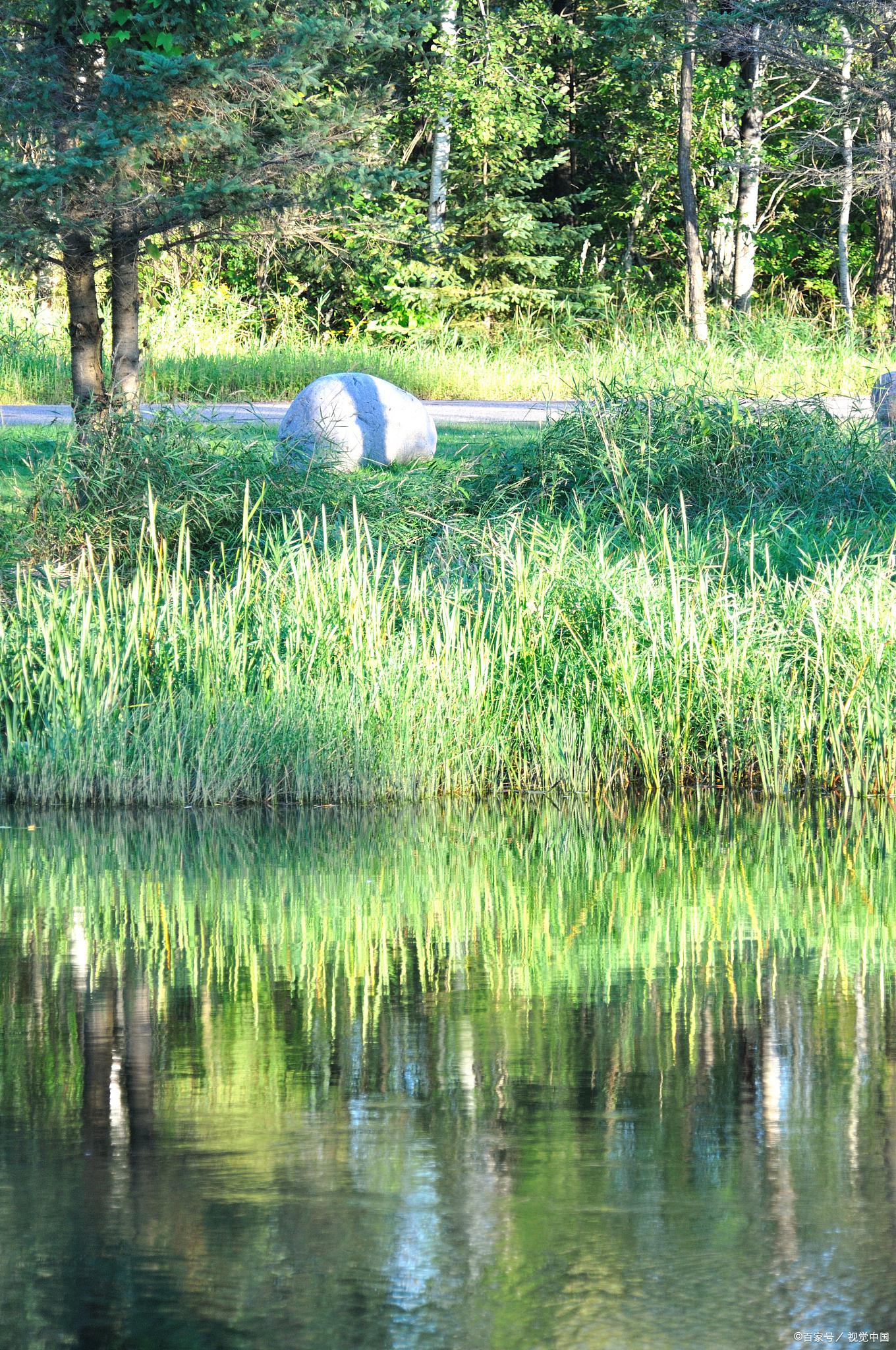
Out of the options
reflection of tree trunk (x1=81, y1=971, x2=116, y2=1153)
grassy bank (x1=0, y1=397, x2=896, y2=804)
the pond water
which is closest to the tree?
grassy bank (x1=0, y1=397, x2=896, y2=804)

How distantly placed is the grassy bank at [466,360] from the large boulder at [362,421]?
4.81ft

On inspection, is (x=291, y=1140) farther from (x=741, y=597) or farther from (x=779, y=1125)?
(x=741, y=597)

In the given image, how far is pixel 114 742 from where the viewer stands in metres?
8.75

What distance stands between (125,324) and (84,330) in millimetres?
441

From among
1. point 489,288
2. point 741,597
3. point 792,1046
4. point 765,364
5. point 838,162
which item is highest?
point 838,162

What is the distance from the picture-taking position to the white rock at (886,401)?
48.3 feet

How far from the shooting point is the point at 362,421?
14.6 meters

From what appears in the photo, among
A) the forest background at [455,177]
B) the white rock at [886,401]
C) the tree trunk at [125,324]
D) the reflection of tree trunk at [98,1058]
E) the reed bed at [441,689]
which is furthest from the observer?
the white rock at [886,401]

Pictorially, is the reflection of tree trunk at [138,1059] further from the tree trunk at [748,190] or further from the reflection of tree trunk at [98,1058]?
the tree trunk at [748,190]

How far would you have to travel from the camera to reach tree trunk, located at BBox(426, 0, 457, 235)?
2673cm

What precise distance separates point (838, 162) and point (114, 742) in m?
25.6

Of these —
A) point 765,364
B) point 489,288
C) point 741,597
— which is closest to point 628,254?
point 489,288

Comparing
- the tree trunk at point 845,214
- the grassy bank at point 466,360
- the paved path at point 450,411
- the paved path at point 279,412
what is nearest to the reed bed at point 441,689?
the paved path at point 450,411

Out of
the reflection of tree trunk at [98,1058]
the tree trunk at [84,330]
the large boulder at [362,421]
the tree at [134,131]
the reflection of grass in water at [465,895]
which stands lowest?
the reflection of grass in water at [465,895]
